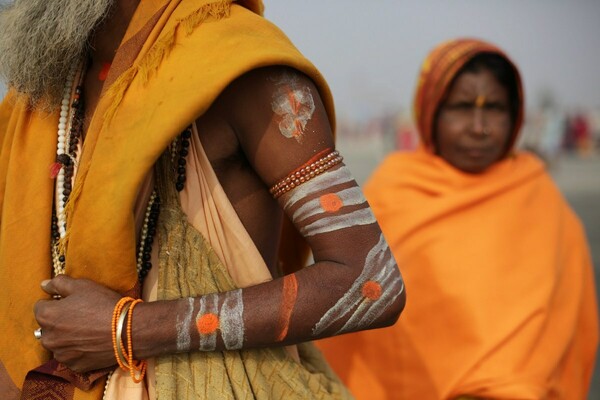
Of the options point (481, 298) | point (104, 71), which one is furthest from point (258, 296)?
point (481, 298)

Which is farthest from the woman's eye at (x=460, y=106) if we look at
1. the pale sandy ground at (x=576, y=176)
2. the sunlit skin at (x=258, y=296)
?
the sunlit skin at (x=258, y=296)

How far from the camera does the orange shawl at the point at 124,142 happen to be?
1824mm

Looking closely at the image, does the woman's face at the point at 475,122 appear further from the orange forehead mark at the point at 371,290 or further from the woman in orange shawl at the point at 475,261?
the orange forehead mark at the point at 371,290

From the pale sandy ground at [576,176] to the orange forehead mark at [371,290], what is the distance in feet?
12.3

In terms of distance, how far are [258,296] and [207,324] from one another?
13 centimetres

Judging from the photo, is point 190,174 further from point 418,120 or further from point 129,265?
point 418,120

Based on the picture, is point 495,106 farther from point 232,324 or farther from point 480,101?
point 232,324

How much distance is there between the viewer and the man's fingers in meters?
1.90

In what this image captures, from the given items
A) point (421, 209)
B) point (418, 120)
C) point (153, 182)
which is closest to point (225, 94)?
point (153, 182)

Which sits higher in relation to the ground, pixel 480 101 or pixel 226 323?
pixel 480 101

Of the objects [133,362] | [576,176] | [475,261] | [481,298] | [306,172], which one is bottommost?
[576,176]

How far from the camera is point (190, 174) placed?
6.55 feet

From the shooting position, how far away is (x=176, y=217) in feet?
6.58

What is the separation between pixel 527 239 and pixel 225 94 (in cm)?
269
